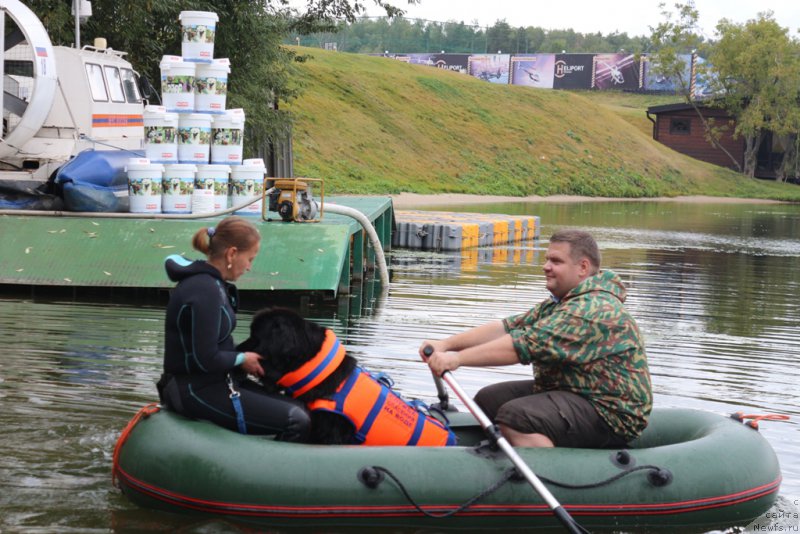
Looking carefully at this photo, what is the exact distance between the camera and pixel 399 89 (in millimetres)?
54969

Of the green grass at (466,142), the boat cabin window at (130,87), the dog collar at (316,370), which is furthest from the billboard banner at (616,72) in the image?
the dog collar at (316,370)

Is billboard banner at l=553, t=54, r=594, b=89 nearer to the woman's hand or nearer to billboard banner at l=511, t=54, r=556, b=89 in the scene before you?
billboard banner at l=511, t=54, r=556, b=89

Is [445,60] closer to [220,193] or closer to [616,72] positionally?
[616,72]

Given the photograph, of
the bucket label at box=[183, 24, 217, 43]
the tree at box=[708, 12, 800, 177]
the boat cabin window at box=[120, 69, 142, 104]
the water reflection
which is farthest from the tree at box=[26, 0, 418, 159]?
the tree at box=[708, 12, 800, 177]

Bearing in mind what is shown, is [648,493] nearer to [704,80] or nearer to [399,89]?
[399,89]

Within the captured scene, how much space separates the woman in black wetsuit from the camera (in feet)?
17.1

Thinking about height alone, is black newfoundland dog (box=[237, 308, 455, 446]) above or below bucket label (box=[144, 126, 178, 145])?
below

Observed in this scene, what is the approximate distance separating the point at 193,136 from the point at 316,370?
23.1ft

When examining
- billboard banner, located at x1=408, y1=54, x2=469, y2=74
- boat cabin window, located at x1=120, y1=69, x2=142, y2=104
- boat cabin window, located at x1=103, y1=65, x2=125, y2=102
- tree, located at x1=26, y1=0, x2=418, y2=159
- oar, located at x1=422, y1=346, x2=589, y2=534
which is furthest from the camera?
billboard banner, located at x1=408, y1=54, x2=469, y2=74

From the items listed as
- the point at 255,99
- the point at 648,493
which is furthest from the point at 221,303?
the point at 255,99

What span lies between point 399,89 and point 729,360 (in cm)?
4618

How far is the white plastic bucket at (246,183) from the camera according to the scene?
12.2 m

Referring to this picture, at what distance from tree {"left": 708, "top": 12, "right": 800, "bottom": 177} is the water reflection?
42.0m

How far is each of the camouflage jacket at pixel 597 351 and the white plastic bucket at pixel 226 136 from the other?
7223mm
